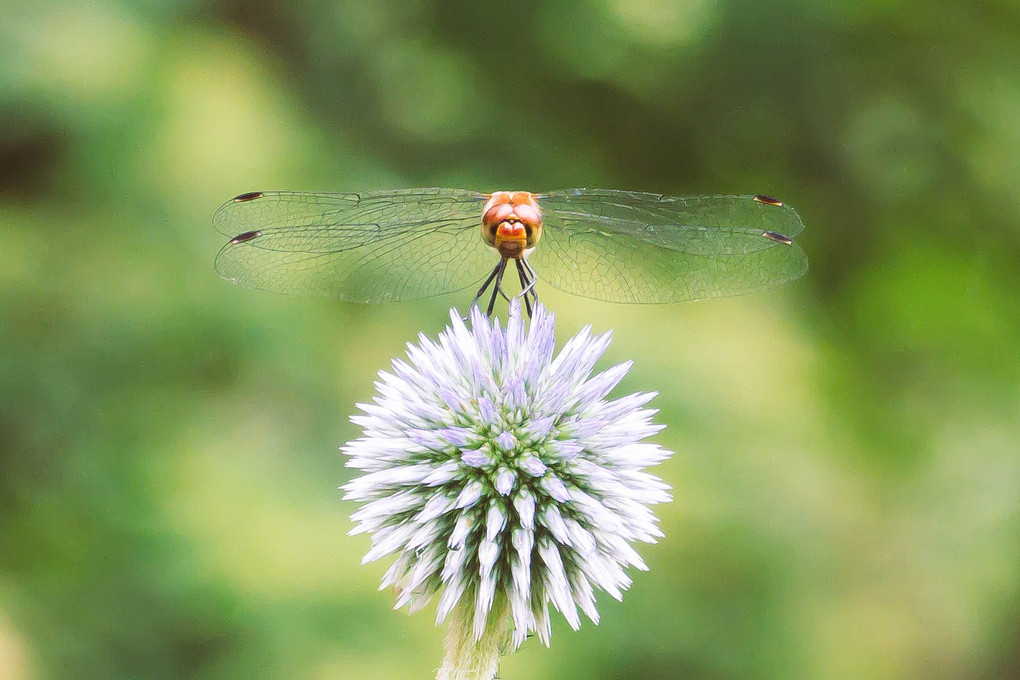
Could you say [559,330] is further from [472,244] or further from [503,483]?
[503,483]

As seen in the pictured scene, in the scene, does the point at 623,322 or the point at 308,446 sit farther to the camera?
the point at 623,322

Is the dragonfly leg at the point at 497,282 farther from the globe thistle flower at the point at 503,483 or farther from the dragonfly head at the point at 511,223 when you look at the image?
the globe thistle flower at the point at 503,483

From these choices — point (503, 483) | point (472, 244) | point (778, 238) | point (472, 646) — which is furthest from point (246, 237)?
point (778, 238)

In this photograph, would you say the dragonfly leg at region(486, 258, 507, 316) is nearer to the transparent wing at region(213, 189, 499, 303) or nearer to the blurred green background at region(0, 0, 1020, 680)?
the transparent wing at region(213, 189, 499, 303)

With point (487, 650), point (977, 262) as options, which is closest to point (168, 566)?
point (487, 650)

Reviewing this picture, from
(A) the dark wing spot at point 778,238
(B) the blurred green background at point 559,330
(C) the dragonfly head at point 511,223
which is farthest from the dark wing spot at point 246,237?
(A) the dark wing spot at point 778,238

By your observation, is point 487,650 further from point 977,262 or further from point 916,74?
point 916,74
